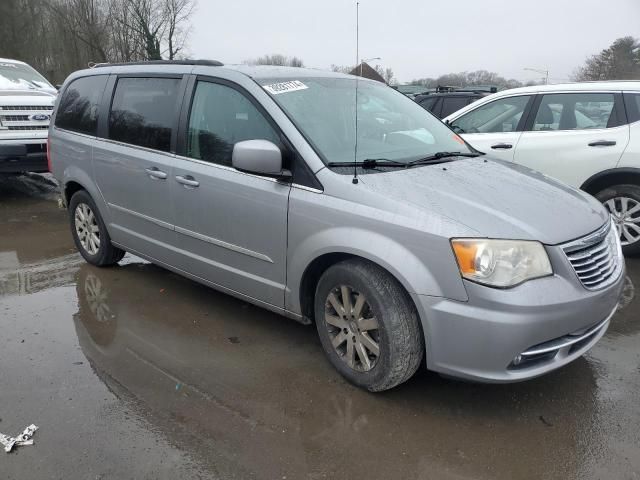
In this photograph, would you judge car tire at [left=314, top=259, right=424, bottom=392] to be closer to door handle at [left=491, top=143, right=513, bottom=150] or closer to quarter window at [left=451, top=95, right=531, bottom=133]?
door handle at [left=491, top=143, right=513, bottom=150]

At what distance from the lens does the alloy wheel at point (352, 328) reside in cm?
288

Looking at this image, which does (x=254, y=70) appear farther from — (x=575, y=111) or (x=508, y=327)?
(x=575, y=111)

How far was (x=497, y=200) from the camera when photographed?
A: 282cm

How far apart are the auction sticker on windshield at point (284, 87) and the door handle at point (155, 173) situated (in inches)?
41.2

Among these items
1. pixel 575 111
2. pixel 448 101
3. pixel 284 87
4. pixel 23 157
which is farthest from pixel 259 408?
pixel 448 101

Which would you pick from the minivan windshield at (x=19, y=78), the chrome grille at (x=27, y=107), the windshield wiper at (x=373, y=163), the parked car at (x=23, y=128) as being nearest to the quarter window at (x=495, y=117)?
the windshield wiper at (x=373, y=163)

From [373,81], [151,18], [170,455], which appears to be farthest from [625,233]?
[151,18]

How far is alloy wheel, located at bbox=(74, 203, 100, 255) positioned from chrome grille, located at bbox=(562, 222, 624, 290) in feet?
13.3

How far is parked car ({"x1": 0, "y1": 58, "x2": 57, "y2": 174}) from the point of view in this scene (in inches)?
309

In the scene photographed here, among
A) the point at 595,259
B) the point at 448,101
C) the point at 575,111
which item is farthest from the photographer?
the point at 448,101

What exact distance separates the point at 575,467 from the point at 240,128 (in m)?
2.67

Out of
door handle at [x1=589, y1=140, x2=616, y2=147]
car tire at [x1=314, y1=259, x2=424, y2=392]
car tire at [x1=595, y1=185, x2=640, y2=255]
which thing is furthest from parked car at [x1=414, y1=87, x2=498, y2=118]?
car tire at [x1=314, y1=259, x2=424, y2=392]

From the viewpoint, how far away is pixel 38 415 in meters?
2.85

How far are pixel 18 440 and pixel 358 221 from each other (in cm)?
203
